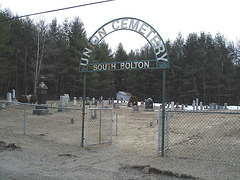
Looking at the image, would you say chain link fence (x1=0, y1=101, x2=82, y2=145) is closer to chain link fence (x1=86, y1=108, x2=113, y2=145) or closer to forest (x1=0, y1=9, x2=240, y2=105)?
chain link fence (x1=86, y1=108, x2=113, y2=145)

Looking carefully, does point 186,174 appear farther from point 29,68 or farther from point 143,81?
point 143,81

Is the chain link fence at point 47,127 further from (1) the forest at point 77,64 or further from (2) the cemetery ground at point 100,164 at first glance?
(1) the forest at point 77,64

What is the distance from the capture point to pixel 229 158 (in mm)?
5949

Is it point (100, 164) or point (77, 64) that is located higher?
point (77, 64)

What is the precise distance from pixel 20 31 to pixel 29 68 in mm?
7071

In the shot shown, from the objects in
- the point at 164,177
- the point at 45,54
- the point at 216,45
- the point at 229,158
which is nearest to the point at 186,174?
the point at 164,177

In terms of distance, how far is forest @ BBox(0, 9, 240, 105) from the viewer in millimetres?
38797

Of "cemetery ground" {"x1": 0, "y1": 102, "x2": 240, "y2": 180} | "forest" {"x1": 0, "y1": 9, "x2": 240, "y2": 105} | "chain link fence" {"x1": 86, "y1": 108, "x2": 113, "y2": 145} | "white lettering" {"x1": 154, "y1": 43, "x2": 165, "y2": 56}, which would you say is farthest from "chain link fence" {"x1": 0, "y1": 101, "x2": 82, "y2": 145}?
"forest" {"x1": 0, "y1": 9, "x2": 240, "y2": 105}

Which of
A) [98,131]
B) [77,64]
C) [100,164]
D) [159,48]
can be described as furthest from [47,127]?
[77,64]

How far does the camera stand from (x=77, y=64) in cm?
4281

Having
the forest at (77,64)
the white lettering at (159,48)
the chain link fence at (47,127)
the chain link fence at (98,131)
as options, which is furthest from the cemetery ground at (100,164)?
the forest at (77,64)

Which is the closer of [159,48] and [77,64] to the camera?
[159,48]

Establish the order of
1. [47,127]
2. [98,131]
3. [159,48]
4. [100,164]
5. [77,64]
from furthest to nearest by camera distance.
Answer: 1. [77,64]
2. [47,127]
3. [98,131]
4. [159,48]
5. [100,164]

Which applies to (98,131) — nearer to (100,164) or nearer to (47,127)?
(47,127)
